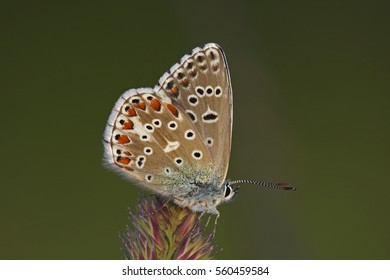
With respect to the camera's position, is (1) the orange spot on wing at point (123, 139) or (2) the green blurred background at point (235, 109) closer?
(1) the orange spot on wing at point (123, 139)

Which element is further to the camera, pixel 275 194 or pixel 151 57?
pixel 151 57

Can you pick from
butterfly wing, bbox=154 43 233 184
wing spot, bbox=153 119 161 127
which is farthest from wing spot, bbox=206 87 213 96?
wing spot, bbox=153 119 161 127

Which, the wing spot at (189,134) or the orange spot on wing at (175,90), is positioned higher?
the orange spot on wing at (175,90)

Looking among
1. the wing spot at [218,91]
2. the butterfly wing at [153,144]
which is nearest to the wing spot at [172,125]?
the butterfly wing at [153,144]

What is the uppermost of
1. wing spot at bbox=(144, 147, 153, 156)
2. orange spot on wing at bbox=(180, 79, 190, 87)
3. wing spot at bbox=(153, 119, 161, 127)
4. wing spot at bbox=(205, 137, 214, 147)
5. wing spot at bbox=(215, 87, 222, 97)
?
orange spot on wing at bbox=(180, 79, 190, 87)

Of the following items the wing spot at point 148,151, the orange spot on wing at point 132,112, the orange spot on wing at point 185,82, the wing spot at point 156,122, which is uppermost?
the orange spot on wing at point 185,82

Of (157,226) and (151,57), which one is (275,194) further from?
(157,226)

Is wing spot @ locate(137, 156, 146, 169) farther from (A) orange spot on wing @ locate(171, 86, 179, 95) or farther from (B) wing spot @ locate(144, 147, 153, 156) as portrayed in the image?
(A) orange spot on wing @ locate(171, 86, 179, 95)

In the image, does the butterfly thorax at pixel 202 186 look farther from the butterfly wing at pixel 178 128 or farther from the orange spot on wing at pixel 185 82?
the orange spot on wing at pixel 185 82
